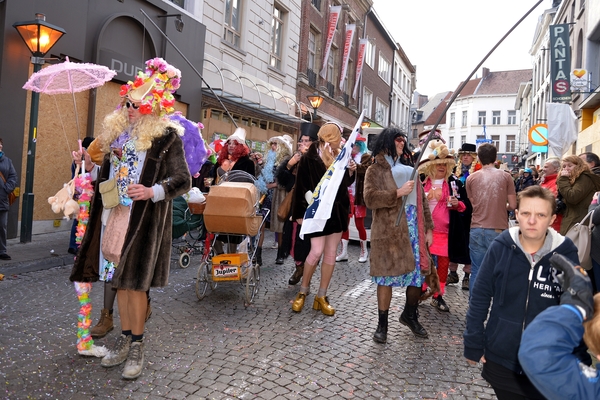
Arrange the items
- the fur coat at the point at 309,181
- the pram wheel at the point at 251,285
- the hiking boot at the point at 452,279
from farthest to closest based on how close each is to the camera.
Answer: the hiking boot at the point at 452,279, the fur coat at the point at 309,181, the pram wheel at the point at 251,285

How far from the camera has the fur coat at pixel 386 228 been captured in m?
4.38

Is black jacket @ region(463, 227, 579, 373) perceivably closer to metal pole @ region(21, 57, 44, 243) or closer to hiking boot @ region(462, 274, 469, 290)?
hiking boot @ region(462, 274, 469, 290)

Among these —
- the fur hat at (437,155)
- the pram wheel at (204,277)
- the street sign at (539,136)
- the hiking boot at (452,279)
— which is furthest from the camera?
the street sign at (539,136)

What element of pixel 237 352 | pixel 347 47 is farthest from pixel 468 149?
pixel 347 47

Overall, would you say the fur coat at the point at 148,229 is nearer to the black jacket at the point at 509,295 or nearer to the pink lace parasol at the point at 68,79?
the pink lace parasol at the point at 68,79

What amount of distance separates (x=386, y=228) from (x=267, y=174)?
12.7ft

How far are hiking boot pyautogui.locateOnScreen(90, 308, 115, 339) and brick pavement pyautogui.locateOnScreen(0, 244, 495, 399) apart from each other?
3.3 inches

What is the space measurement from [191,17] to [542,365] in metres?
13.3

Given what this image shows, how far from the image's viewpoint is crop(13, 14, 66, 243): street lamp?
7820mm

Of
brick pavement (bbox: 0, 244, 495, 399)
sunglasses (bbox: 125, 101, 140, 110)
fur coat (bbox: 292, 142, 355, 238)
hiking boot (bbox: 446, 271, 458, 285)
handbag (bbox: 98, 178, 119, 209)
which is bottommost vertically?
brick pavement (bbox: 0, 244, 495, 399)

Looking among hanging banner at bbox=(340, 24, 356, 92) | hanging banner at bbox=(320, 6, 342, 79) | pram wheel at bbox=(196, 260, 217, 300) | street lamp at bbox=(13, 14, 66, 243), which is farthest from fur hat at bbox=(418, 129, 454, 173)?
hanging banner at bbox=(340, 24, 356, 92)

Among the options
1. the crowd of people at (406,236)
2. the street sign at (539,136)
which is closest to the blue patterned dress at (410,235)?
the crowd of people at (406,236)

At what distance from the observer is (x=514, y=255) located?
2.35 m

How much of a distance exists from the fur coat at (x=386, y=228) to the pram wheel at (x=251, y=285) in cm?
146
